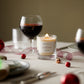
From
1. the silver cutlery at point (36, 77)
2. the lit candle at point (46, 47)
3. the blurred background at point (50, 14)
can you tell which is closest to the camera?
the silver cutlery at point (36, 77)

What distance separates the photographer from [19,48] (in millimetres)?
1264

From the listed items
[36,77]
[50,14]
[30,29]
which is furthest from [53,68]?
[50,14]

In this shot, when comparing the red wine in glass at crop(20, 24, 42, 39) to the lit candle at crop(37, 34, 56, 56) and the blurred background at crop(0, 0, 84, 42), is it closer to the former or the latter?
the lit candle at crop(37, 34, 56, 56)

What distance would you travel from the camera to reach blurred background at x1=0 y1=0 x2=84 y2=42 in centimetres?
297

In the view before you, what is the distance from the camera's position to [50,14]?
3.11 metres

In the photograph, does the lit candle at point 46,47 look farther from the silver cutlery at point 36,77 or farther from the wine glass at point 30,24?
the silver cutlery at point 36,77

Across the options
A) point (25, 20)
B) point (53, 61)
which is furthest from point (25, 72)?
point (25, 20)

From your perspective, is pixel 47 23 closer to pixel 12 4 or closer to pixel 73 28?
pixel 73 28

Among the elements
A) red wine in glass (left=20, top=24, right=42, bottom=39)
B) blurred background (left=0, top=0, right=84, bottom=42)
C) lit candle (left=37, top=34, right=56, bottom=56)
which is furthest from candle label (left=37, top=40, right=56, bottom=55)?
blurred background (left=0, top=0, right=84, bottom=42)

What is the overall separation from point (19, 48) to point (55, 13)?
191 cm

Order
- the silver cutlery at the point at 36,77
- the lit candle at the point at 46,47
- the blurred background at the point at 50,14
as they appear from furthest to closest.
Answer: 1. the blurred background at the point at 50,14
2. the lit candle at the point at 46,47
3. the silver cutlery at the point at 36,77

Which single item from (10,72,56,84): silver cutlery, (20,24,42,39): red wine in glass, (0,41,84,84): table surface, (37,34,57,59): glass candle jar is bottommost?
(0,41,84,84): table surface

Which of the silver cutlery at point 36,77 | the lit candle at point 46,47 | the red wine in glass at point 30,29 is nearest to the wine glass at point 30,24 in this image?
the red wine in glass at point 30,29

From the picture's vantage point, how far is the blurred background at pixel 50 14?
2973 mm
